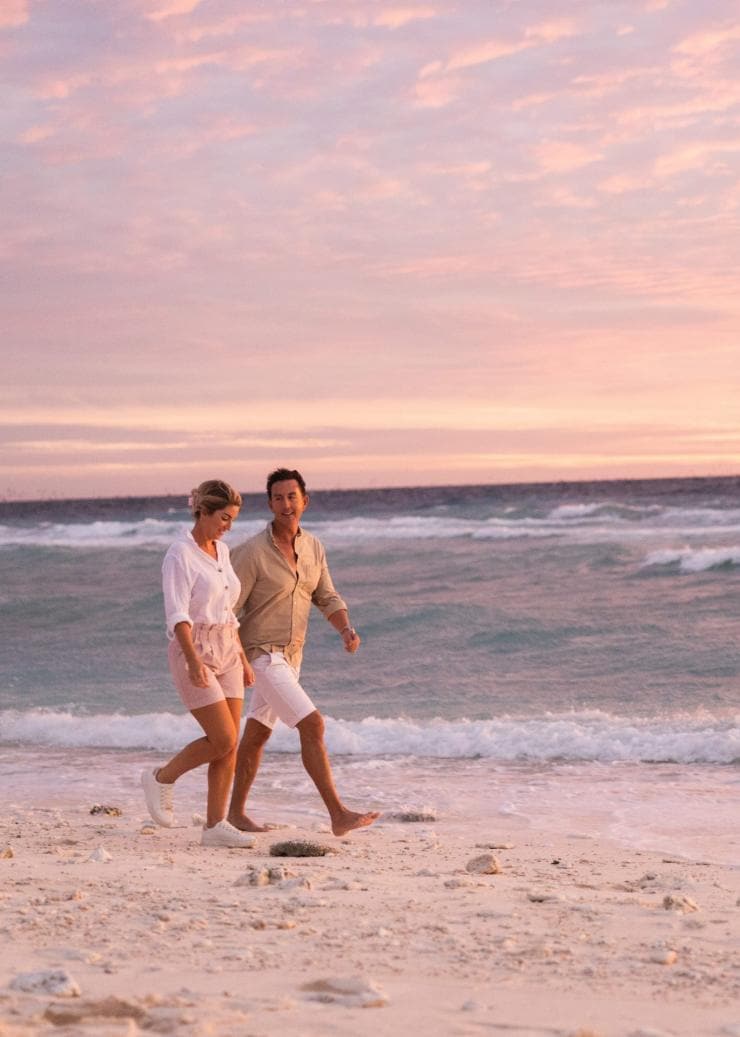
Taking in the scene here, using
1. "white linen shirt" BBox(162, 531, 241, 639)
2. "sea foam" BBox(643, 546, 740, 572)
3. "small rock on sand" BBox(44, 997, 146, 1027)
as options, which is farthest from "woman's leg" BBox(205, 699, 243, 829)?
"sea foam" BBox(643, 546, 740, 572)

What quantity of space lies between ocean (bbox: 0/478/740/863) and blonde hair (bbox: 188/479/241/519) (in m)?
2.71

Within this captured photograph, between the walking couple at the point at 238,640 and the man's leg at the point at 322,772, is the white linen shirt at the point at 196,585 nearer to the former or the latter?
the walking couple at the point at 238,640

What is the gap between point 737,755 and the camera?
9.38 meters

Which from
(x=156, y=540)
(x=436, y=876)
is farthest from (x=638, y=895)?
(x=156, y=540)

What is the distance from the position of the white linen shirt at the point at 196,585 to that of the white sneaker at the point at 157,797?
83 centimetres

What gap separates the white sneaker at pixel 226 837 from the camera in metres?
6.32

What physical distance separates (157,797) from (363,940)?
240 cm

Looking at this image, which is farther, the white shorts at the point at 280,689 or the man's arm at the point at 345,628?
the man's arm at the point at 345,628

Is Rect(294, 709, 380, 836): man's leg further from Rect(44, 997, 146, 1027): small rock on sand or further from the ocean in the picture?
Rect(44, 997, 146, 1027): small rock on sand

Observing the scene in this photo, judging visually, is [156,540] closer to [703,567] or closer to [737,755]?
[703,567]

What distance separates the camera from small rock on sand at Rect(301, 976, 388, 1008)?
358cm

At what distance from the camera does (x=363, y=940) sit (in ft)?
14.0

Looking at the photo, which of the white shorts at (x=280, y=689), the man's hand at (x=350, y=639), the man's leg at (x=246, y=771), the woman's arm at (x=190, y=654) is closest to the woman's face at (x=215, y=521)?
the woman's arm at (x=190, y=654)

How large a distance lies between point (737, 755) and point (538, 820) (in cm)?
257
